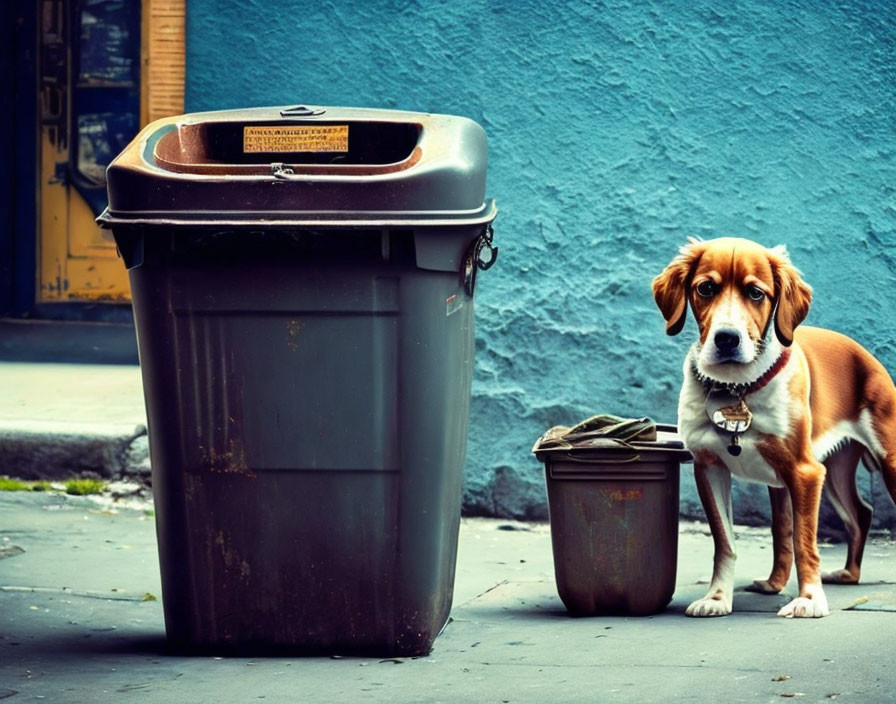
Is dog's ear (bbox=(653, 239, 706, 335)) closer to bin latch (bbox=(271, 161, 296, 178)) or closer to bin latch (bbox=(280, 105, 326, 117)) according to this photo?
bin latch (bbox=(280, 105, 326, 117))

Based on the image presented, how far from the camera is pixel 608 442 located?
15.9 feet

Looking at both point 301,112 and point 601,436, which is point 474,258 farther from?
point 601,436

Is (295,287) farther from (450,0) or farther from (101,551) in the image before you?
(450,0)

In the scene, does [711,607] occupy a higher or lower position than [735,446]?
lower

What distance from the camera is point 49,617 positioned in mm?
4766

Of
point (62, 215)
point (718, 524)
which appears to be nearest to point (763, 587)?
point (718, 524)

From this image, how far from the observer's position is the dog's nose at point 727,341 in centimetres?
455

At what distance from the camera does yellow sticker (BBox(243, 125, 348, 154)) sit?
4.45 meters

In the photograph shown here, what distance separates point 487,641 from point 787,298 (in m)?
1.45

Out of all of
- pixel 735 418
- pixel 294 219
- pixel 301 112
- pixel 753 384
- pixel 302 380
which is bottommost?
pixel 735 418

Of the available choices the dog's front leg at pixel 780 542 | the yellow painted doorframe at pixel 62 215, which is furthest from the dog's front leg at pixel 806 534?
the yellow painted doorframe at pixel 62 215

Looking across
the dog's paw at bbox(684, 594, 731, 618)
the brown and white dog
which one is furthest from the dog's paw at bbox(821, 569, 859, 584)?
the dog's paw at bbox(684, 594, 731, 618)

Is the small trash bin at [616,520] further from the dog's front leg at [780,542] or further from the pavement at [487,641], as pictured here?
the dog's front leg at [780,542]

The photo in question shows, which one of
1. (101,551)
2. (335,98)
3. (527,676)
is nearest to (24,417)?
(101,551)
